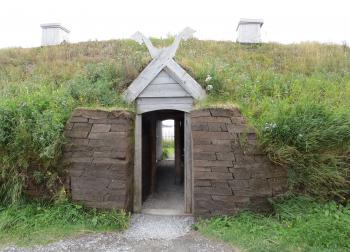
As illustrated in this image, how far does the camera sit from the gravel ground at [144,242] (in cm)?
448

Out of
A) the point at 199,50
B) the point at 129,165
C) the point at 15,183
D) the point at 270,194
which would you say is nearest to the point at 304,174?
the point at 270,194

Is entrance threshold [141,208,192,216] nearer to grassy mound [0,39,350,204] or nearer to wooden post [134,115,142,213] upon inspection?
wooden post [134,115,142,213]

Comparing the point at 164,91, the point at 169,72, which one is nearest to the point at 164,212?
the point at 164,91

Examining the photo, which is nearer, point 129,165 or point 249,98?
point 129,165

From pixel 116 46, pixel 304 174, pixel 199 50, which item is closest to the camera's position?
pixel 304 174

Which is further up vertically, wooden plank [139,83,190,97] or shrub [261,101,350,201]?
wooden plank [139,83,190,97]

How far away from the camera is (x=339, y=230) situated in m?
4.27

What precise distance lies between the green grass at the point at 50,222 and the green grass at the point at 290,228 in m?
1.53

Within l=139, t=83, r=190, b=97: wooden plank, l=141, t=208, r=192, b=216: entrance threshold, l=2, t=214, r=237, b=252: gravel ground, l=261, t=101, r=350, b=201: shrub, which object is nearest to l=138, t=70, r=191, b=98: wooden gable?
l=139, t=83, r=190, b=97: wooden plank

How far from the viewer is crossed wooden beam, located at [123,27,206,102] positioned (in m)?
6.13

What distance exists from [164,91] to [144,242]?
112 inches

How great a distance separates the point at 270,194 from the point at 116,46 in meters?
8.22

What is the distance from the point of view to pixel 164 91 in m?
6.23

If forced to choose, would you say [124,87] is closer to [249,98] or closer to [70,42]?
[249,98]
